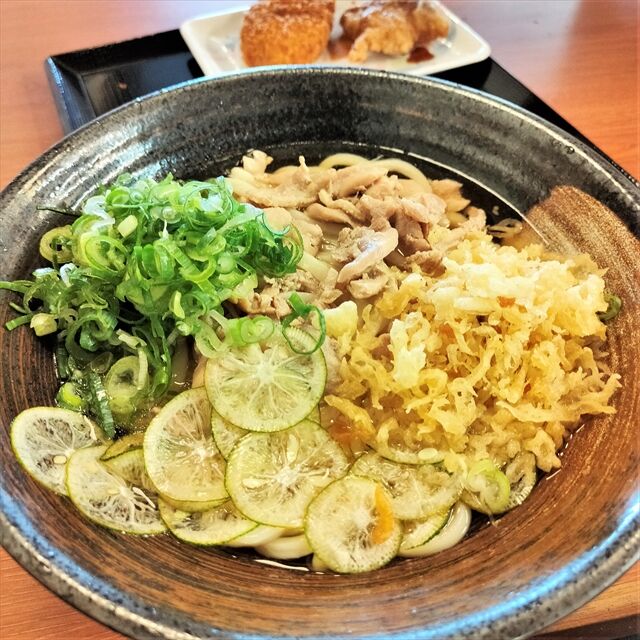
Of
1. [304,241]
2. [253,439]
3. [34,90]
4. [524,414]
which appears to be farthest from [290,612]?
[34,90]

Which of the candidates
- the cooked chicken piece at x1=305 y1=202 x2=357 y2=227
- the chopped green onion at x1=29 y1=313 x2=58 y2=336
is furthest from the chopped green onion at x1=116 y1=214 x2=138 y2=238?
the cooked chicken piece at x1=305 y1=202 x2=357 y2=227

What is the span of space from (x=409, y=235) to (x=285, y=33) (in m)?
1.45

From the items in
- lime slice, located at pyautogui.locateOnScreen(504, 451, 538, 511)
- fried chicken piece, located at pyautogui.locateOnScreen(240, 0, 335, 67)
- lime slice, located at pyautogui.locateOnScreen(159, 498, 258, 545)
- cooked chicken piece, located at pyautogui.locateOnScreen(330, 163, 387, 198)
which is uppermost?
fried chicken piece, located at pyautogui.locateOnScreen(240, 0, 335, 67)

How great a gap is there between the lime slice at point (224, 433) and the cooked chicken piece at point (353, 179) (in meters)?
0.91

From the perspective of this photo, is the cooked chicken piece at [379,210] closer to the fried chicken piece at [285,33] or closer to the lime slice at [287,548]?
the lime slice at [287,548]

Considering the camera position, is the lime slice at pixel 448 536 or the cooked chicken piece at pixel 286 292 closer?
the lime slice at pixel 448 536

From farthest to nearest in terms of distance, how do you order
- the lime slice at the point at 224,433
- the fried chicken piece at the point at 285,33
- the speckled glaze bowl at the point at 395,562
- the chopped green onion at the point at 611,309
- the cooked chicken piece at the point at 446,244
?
the fried chicken piece at the point at 285,33 → the cooked chicken piece at the point at 446,244 → the chopped green onion at the point at 611,309 → the lime slice at the point at 224,433 → the speckled glaze bowl at the point at 395,562

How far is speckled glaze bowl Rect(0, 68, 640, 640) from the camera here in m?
1.10

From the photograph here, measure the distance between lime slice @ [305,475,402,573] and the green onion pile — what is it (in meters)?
0.42

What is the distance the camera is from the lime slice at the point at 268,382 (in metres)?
1.39

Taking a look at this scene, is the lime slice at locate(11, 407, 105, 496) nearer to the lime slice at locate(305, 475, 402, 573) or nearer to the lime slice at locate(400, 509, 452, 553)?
the lime slice at locate(305, 475, 402, 573)

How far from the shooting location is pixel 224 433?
1390 millimetres

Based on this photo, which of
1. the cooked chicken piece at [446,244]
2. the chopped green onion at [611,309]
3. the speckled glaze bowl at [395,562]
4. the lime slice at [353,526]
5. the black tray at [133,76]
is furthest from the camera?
the black tray at [133,76]

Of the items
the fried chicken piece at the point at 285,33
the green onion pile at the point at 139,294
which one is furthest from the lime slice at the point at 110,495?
the fried chicken piece at the point at 285,33
